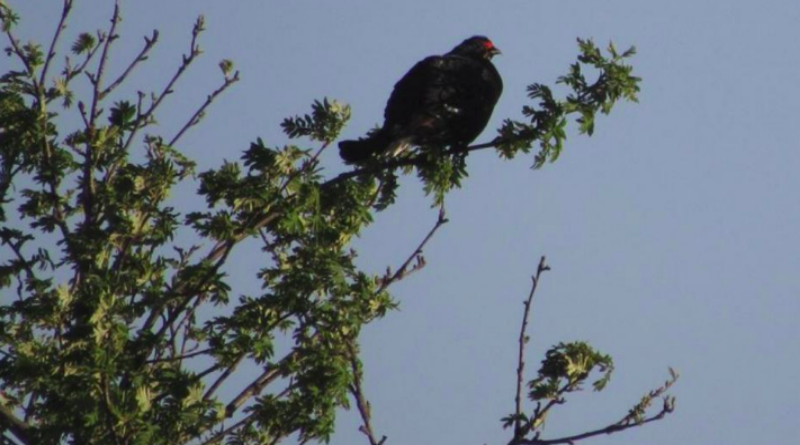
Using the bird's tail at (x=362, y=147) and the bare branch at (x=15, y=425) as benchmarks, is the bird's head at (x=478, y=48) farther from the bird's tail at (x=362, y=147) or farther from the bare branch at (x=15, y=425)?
the bare branch at (x=15, y=425)

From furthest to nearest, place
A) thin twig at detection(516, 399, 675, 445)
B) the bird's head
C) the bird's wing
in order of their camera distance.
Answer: the bird's head < the bird's wing < thin twig at detection(516, 399, 675, 445)

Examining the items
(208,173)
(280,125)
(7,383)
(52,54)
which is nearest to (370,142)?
(280,125)

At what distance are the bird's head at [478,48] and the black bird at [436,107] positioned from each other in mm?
1051

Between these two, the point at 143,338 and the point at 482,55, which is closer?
the point at 143,338

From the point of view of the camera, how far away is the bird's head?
10336mm

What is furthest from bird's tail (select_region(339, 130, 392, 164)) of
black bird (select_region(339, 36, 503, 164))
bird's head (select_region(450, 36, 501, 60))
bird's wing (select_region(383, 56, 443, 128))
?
bird's head (select_region(450, 36, 501, 60))

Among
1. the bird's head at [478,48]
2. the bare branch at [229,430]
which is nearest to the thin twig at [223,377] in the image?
the bare branch at [229,430]

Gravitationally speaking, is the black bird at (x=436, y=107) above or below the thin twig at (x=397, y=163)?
above

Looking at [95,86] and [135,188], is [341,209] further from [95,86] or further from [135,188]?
[95,86]

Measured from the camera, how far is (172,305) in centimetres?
667

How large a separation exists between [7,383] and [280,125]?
6.14 feet

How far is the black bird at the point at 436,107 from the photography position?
7.75 metres

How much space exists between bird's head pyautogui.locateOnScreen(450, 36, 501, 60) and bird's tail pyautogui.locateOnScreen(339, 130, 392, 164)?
271cm

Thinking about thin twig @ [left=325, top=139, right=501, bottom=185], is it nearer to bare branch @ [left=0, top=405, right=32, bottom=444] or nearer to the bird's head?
bare branch @ [left=0, top=405, right=32, bottom=444]
